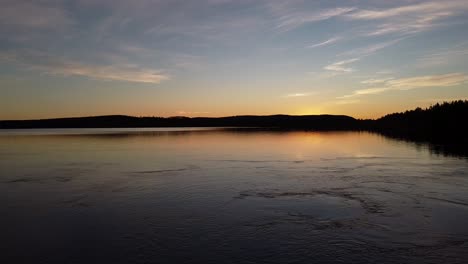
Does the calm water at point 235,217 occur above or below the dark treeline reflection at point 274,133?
below

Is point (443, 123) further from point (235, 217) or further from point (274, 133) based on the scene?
point (235, 217)

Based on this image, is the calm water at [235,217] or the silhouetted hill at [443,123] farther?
the silhouetted hill at [443,123]

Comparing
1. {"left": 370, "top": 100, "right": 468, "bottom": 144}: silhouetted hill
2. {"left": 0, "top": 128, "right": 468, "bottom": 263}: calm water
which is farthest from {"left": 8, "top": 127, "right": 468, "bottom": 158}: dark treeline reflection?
{"left": 0, "top": 128, "right": 468, "bottom": 263}: calm water

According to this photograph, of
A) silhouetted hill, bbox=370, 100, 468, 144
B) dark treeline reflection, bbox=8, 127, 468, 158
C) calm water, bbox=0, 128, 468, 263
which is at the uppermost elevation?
silhouetted hill, bbox=370, 100, 468, 144

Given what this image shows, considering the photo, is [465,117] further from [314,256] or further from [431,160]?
[314,256]

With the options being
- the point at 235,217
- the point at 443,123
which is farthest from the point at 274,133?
the point at 235,217

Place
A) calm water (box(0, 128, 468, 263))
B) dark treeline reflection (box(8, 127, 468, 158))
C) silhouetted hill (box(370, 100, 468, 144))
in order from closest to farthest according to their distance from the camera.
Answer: calm water (box(0, 128, 468, 263))
dark treeline reflection (box(8, 127, 468, 158))
silhouetted hill (box(370, 100, 468, 144))

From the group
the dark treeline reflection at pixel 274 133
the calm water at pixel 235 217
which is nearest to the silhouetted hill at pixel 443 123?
the dark treeline reflection at pixel 274 133

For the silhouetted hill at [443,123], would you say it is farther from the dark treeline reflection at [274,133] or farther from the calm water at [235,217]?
the calm water at [235,217]

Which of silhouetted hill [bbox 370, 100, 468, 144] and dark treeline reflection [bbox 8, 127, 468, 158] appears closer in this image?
dark treeline reflection [bbox 8, 127, 468, 158]

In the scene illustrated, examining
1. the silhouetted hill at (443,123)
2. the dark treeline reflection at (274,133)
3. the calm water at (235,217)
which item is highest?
the silhouetted hill at (443,123)

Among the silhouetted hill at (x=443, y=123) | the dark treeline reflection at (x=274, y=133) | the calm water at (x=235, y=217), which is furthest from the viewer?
the silhouetted hill at (x=443, y=123)

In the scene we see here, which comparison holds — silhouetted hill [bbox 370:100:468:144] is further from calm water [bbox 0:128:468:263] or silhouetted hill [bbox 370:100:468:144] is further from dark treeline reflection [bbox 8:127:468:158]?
calm water [bbox 0:128:468:263]

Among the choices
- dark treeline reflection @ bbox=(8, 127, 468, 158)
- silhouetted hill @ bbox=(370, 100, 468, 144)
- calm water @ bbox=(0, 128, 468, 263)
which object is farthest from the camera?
silhouetted hill @ bbox=(370, 100, 468, 144)
